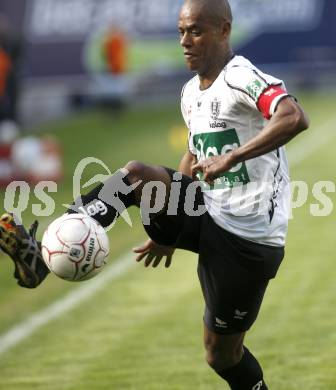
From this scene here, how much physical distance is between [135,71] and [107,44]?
195cm

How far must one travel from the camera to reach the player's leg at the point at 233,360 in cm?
662

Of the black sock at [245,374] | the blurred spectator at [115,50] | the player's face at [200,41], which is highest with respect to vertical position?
the player's face at [200,41]

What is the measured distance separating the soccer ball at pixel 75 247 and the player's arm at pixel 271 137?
33.4 inches

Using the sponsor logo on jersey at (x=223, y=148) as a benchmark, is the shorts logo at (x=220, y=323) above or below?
below

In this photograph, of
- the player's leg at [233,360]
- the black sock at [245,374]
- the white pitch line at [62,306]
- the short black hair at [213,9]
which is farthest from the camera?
the white pitch line at [62,306]

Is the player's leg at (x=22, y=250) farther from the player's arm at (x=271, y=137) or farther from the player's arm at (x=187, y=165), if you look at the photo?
the player's arm at (x=271, y=137)

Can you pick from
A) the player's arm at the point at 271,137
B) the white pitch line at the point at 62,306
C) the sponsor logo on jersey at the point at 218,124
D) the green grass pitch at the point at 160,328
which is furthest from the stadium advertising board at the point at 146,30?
the player's arm at the point at 271,137

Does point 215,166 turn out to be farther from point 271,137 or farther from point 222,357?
point 222,357

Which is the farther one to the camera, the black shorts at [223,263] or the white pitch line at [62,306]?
the white pitch line at [62,306]

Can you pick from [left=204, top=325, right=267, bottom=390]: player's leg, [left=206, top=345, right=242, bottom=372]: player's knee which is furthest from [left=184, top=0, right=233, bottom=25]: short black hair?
[left=206, top=345, right=242, bottom=372]: player's knee

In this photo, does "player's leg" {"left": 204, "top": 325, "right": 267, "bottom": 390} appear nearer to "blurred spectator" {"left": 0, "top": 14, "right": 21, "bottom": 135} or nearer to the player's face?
the player's face

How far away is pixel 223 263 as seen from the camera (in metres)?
6.43

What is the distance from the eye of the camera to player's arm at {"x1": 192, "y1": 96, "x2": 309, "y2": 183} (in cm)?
566

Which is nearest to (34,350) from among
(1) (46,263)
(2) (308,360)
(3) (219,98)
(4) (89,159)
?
(2) (308,360)
